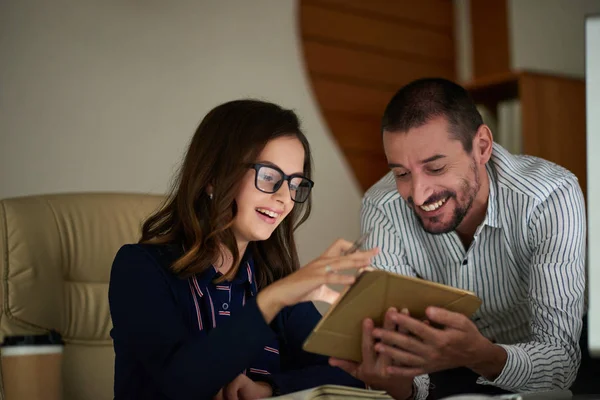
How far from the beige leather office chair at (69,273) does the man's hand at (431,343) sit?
0.76 m

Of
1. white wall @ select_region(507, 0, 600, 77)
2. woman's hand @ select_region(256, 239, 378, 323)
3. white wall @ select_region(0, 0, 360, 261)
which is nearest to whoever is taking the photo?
woman's hand @ select_region(256, 239, 378, 323)

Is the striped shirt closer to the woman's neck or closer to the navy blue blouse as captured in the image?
the navy blue blouse

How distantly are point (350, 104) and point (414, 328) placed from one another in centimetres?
204

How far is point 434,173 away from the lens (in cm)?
191

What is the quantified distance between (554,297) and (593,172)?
956 mm

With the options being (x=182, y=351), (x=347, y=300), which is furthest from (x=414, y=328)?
(x=182, y=351)

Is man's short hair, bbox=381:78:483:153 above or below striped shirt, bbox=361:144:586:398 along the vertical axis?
above

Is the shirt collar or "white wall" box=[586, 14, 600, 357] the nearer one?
"white wall" box=[586, 14, 600, 357]

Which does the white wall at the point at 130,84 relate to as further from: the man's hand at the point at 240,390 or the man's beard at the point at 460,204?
the man's hand at the point at 240,390

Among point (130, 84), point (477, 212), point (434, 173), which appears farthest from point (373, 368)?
point (130, 84)

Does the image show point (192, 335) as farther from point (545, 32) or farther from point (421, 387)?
point (545, 32)

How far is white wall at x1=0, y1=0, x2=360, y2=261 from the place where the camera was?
Answer: 2559 millimetres

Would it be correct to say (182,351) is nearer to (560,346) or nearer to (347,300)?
(347,300)

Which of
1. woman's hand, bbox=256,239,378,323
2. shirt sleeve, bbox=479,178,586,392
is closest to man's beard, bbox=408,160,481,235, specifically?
shirt sleeve, bbox=479,178,586,392
